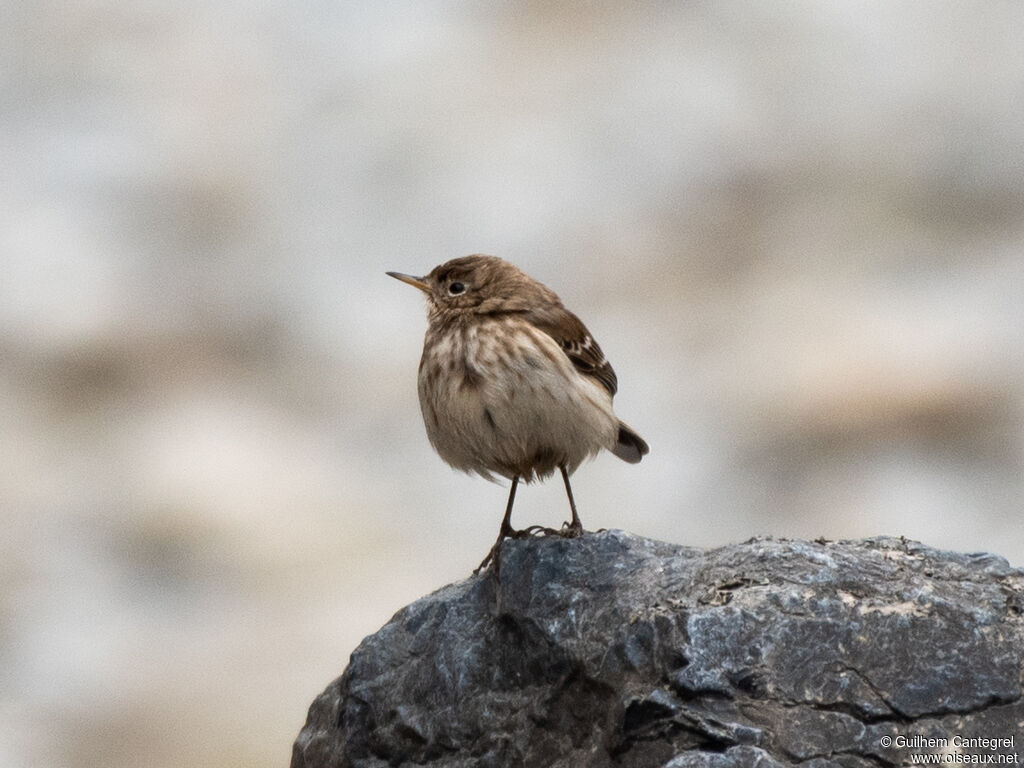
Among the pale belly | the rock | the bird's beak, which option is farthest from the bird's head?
the rock

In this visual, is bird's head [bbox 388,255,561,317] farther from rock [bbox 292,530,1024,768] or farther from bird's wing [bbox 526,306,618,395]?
rock [bbox 292,530,1024,768]

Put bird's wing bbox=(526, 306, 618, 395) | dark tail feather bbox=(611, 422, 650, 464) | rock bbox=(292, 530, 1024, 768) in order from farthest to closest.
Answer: dark tail feather bbox=(611, 422, 650, 464), bird's wing bbox=(526, 306, 618, 395), rock bbox=(292, 530, 1024, 768)

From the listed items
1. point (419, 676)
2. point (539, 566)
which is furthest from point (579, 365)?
point (419, 676)

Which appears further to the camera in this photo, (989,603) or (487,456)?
(487,456)

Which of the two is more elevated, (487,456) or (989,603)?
(487,456)

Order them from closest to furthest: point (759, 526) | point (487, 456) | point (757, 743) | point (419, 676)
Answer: point (757, 743), point (419, 676), point (487, 456), point (759, 526)

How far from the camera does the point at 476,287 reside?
8.50 m

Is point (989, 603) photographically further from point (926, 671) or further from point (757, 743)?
point (757, 743)

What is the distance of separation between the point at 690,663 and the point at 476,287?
3201 mm

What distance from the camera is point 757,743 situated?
219 inches

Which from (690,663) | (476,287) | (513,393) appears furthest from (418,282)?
(690,663)

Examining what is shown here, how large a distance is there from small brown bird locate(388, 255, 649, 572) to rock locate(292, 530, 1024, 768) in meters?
0.53

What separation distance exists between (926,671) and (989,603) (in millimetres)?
558

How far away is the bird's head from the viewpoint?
8.35 meters
